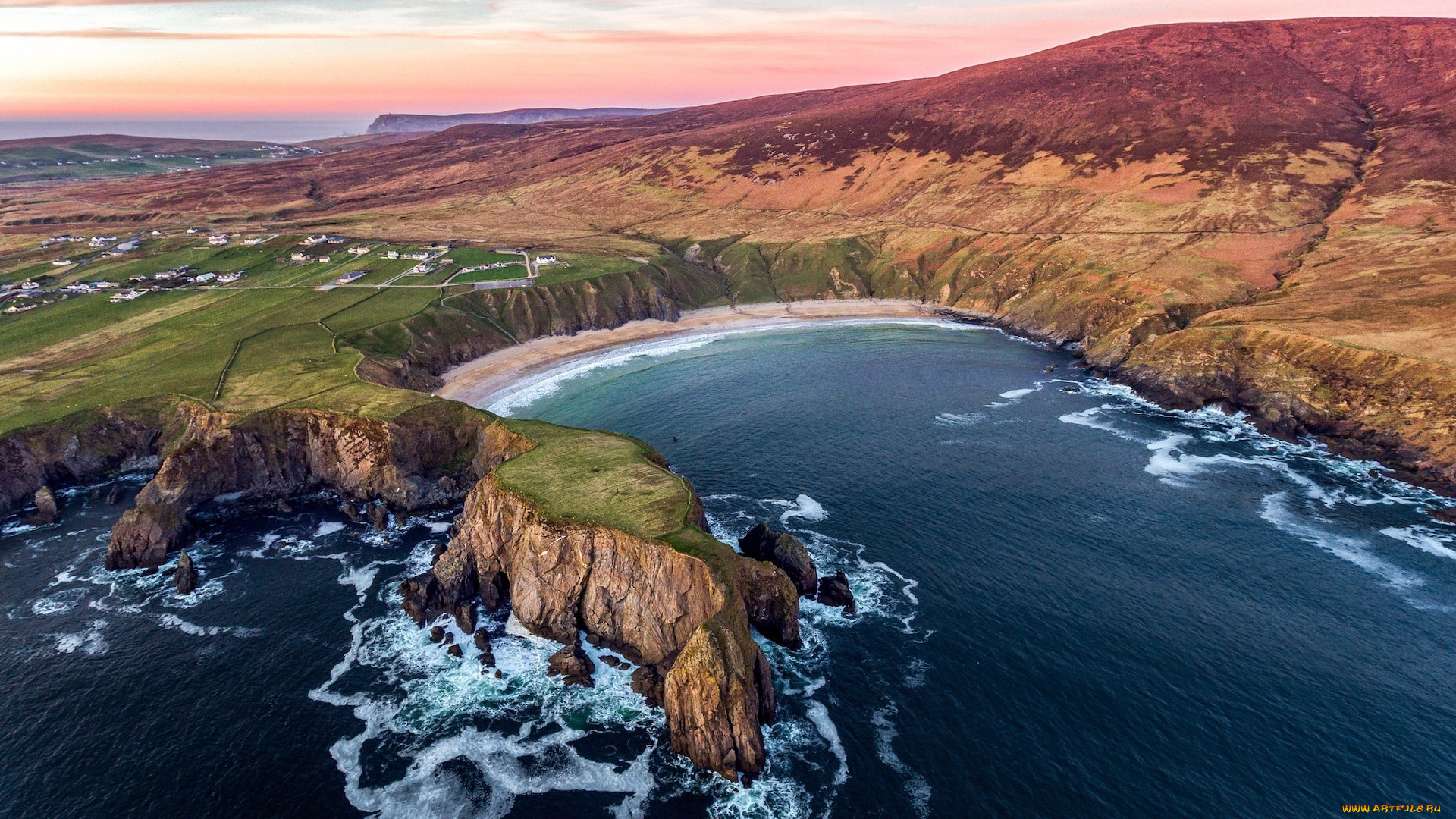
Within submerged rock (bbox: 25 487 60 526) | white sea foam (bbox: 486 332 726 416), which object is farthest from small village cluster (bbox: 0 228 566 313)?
submerged rock (bbox: 25 487 60 526)

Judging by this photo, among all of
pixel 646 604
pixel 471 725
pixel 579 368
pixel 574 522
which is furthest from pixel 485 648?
pixel 579 368

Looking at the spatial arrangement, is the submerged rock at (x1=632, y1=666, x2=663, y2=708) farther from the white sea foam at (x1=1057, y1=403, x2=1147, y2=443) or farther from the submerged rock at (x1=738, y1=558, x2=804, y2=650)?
the white sea foam at (x1=1057, y1=403, x2=1147, y2=443)

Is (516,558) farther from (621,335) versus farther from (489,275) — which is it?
(489,275)

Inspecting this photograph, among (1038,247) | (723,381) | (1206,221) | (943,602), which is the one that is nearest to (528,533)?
(943,602)

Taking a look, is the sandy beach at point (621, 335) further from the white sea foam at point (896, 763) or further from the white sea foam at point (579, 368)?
the white sea foam at point (896, 763)

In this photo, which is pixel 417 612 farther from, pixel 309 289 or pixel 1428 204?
pixel 1428 204

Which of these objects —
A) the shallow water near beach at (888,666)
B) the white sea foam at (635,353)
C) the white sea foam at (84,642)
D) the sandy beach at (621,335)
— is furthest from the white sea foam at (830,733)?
the sandy beach at (621,335)
